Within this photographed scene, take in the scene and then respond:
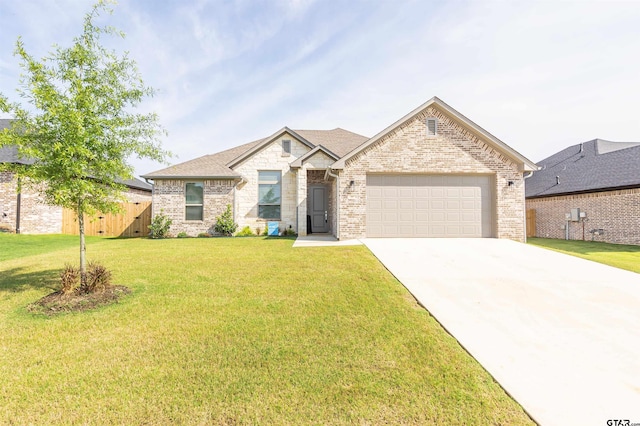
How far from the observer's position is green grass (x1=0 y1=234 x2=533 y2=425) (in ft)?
7.25

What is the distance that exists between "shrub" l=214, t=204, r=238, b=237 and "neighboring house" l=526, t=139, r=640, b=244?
18962 millimetres

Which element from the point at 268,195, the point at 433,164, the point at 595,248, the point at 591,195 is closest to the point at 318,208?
the point at 268,195

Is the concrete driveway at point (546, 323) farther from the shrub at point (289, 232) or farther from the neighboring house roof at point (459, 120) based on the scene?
the shrub at point (289, 232)

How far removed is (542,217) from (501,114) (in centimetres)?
743

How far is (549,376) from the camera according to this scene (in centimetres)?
269

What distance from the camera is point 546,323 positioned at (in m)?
3.88

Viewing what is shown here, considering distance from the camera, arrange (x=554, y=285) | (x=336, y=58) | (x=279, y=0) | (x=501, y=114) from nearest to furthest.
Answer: (x=554, y=285) → (x=279, y=0) → (x=336, y=58) → (x=501, y=114)

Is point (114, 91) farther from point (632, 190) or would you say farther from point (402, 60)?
point (632, 190)

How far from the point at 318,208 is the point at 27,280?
1210cm

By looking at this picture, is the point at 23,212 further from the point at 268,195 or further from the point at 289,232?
the point at 289,232

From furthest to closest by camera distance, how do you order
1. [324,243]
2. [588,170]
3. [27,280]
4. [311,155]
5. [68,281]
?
[588,170] < [311,155] < [324,243] < [27,280] < [68,281]

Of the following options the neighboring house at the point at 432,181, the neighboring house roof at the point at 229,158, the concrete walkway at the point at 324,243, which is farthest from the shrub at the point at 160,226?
the neighboring house at the point at 432,181

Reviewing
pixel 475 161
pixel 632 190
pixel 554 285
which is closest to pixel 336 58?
pixel 475 161

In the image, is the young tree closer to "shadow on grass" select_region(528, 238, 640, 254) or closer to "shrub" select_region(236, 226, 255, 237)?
"shrub" select_region(236, 226, 255, 237)
